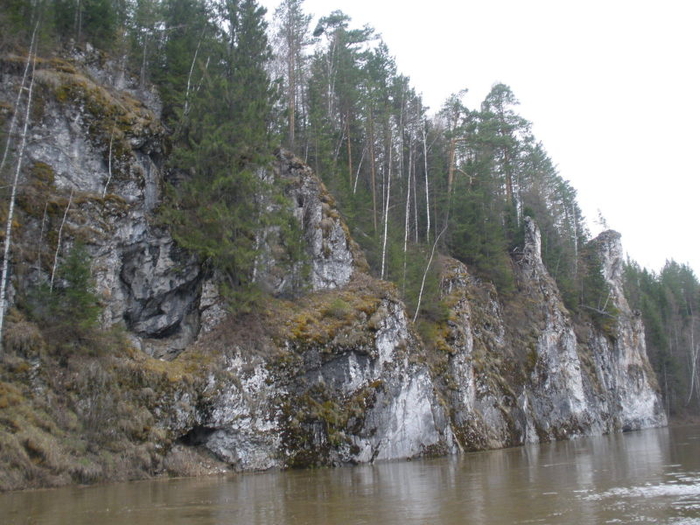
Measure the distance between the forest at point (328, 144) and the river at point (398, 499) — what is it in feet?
29.5

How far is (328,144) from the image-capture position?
98.5 ft

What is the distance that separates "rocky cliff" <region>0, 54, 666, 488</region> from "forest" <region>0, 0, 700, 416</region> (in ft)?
4.00

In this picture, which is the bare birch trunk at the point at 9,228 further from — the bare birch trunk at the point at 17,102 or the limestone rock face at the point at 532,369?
the limestone rock face at the point at 532,369

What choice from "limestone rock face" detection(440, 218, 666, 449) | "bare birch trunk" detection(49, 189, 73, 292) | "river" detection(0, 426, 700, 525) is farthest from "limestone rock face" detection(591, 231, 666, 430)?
"bare birch trunk" detection(49, 189, 73, 292)

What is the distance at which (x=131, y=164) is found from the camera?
2130cm

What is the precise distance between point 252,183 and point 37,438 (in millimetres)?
11377

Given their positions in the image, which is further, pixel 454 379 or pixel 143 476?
pixel 454 379

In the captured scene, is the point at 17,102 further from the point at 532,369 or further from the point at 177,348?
the point at 532,369

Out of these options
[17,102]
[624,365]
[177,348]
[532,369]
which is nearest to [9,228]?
[17,102]

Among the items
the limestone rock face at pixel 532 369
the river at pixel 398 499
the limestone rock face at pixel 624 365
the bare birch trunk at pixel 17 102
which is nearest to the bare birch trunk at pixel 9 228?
the bare birch trunk at pixel 17 102

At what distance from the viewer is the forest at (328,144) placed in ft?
70.6

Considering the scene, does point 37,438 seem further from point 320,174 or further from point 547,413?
point 547,413

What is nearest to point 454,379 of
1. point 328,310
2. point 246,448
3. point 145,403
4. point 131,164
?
point 328,310

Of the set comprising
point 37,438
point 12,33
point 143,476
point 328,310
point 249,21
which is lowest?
point 143,476
